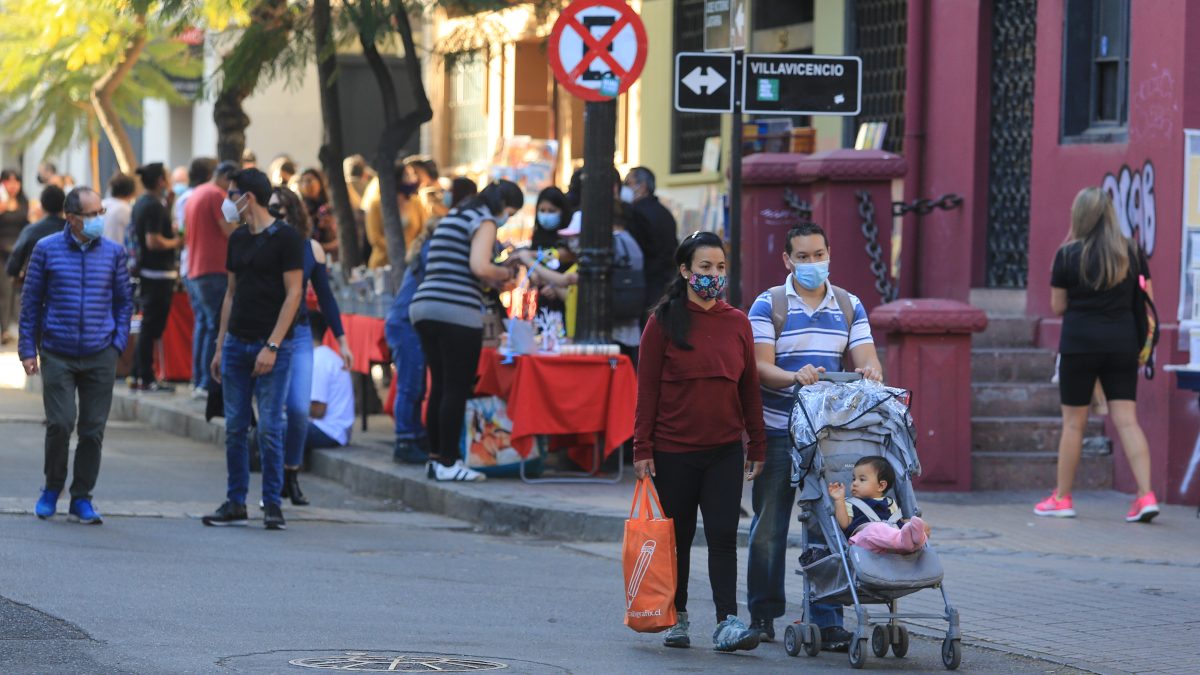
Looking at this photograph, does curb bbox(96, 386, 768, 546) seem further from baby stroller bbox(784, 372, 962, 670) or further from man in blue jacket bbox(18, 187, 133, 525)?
baby stroller bbox(784, 372, 962, 670)

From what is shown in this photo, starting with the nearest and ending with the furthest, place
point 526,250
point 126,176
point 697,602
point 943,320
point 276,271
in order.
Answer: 1. point 697,602
2. point 276,271
3. point 943,320
4. point 526,250
5. point 126,176

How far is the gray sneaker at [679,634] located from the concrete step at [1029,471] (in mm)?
5548

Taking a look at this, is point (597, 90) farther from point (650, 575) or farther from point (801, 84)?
point (650, 575)

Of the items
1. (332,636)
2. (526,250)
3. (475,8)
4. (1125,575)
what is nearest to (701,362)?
(332,636)

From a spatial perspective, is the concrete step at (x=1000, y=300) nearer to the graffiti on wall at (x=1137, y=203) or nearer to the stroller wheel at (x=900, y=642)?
the graffiti on wall at (x=1137, y=203)

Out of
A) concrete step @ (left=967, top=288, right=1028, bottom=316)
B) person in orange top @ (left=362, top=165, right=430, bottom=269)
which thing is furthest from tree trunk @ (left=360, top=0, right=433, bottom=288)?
concrete step @ (left=967, top=288, right=1028, bottom=316)

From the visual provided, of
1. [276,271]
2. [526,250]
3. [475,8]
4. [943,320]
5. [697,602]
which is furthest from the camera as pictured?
[475,8]

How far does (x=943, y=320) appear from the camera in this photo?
12820 millimetres

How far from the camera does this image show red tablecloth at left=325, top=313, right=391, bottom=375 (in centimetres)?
1548

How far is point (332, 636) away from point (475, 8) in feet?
32.4

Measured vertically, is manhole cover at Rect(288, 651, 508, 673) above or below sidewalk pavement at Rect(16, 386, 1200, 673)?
above

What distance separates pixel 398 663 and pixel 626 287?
21.6 ft

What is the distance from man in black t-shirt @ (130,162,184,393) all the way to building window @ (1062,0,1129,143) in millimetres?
A: 8380

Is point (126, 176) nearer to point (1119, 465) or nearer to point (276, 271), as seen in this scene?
point (276, 271)
